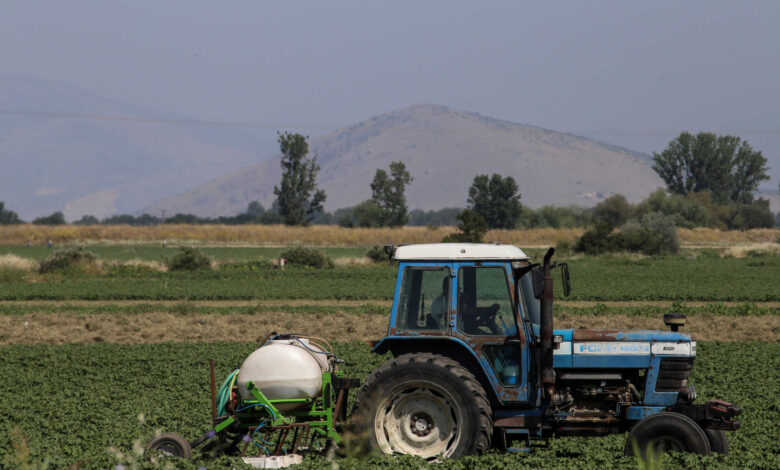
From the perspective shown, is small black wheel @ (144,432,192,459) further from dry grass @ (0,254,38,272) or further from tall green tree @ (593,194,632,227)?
tall green tree @ (593,194,632,227)

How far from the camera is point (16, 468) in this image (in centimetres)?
860

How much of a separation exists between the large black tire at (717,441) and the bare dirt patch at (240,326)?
1129cm

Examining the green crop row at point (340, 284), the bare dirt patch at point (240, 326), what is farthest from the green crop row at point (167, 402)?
the green crop row at point (340, 284)

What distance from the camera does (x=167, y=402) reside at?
13.0m

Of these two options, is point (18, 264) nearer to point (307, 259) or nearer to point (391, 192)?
point (307, 259)

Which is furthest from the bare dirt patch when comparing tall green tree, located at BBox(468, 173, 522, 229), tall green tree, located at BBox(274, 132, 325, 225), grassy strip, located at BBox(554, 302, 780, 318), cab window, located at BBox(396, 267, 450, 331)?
tall green tree, located at BBox(468, 173, 522, 229)

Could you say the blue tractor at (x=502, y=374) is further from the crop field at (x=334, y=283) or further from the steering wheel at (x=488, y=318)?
the crop field at (x=334, y=283)

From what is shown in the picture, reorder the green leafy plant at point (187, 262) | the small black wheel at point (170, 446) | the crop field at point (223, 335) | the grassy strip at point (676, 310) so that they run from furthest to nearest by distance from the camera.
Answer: the green leafy plant at point (187, 262), the grassy strip at point (676, 310), the crop field at point (223, 335), the small black wheel at point (170, 446)

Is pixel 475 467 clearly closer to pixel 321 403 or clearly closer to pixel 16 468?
pixel 321 403

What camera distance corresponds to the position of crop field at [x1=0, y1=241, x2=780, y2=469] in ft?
31.5

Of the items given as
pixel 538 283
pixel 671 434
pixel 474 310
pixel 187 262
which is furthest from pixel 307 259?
Result: pixel 538 283

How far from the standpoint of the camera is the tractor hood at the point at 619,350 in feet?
29.6

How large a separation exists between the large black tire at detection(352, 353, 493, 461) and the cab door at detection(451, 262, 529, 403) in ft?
1.22

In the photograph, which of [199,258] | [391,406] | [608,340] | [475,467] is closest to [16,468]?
[391,406]
